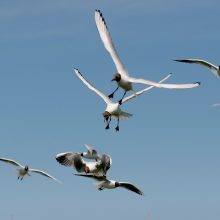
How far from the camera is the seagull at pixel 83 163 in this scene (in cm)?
2703

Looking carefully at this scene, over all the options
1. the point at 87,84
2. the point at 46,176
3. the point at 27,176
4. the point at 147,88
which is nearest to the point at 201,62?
the point at 147,88

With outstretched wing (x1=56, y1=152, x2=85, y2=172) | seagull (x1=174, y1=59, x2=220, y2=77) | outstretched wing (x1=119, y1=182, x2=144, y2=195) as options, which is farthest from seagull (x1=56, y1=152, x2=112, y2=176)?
seagull (x1=174, y1=59, x2=220, y2=77)

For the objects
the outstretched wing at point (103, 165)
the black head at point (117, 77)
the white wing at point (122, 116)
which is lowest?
the outstretched wing at point (103, 165)

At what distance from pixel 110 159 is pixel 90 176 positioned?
1359mm

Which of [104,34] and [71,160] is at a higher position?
[104,34]

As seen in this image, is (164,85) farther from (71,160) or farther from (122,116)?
(71,160)

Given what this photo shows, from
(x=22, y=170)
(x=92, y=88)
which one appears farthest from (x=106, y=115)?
(x=22, y=170)

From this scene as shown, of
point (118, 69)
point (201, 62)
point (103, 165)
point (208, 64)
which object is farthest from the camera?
point (201, 62)

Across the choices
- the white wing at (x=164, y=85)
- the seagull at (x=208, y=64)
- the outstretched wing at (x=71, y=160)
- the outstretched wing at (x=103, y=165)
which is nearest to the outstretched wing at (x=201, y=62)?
the seagull at (x=208, y=64)

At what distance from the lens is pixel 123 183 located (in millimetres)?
26141

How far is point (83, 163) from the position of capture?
27.8m

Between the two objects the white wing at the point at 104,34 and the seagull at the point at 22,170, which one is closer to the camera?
the white wing at the point at 104,34

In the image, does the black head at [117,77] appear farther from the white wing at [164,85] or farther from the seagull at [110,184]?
the seagull at [110,184]

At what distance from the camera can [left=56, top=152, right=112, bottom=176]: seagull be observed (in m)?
27.0
